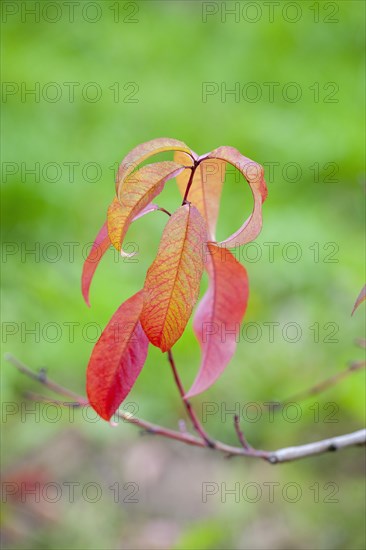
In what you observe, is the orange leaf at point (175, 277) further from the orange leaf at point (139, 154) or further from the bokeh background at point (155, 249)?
the bokeh background at point (155, 249)

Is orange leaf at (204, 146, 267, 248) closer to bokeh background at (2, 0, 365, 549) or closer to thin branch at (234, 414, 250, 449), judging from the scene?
thin branch at (234, 414, 250, 449)

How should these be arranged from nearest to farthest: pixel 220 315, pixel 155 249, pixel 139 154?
pixel 139 154, pixel 220 315, pixel 155 249

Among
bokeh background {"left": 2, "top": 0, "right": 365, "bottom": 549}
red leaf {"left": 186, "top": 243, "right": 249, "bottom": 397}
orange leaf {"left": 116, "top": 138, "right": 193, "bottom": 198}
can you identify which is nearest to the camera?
orange leaf {"left": 116, "top": 138, "right": 193, "bottom": 198}

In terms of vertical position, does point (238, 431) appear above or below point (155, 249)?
above

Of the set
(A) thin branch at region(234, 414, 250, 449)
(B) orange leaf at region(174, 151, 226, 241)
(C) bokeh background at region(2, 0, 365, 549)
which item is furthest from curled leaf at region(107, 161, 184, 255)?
(C) bokeh background at region(2, 0, 365, 549)

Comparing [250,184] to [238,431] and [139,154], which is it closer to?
[139,154]

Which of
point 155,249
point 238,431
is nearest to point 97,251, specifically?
point 238,431

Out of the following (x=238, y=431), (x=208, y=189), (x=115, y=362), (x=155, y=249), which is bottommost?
(x=155, y=249)

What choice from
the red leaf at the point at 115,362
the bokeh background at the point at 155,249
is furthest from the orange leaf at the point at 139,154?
the bokeh background at the point at 155,249
